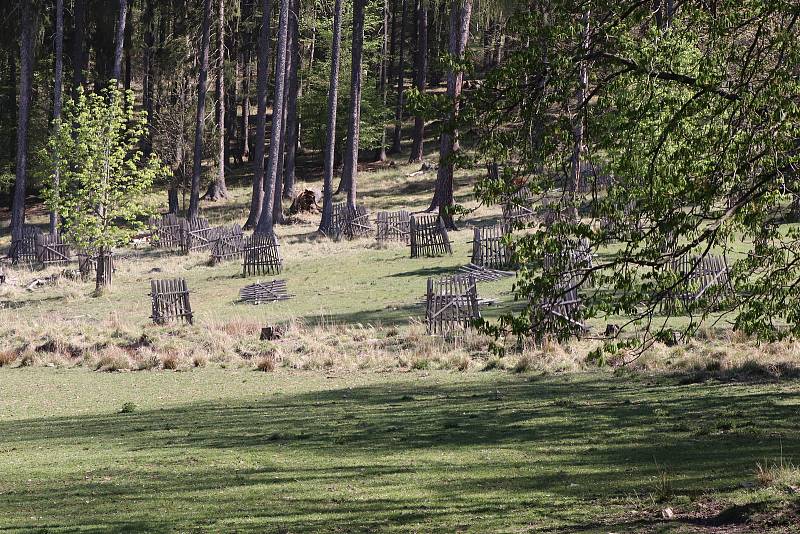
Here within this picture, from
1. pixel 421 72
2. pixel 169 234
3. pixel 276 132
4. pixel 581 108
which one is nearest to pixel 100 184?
pixel 169 234

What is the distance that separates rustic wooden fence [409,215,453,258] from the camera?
120 feet

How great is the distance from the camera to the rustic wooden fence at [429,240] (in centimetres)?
3653

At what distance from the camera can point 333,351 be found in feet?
75.0

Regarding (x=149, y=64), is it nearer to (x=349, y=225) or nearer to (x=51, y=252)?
(x=51, y=252)

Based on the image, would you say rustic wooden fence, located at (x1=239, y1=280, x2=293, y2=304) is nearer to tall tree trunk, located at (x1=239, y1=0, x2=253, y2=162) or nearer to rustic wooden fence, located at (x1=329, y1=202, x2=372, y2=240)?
rustic wooden fence, located at (x1=329, y1=202, x2=372, y2=240)

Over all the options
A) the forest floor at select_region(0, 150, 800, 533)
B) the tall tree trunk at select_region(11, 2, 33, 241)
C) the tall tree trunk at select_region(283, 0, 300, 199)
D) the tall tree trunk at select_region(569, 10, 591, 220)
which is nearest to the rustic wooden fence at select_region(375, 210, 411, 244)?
the forest floor at select_region(0, 150, 800, 533)

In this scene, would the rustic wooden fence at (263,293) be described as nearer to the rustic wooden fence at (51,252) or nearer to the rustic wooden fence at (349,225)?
the rustic wooden fence at (349,225)

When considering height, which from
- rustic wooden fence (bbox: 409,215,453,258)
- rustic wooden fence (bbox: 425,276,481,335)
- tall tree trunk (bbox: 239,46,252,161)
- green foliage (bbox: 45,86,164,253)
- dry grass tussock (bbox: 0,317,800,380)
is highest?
tall tree trunk (bbox: 239,46,252,161)

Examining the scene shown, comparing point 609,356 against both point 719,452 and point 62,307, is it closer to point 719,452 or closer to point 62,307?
point 719,452

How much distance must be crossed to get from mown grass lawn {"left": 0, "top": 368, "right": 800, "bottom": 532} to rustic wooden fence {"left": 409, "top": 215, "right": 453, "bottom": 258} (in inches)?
650

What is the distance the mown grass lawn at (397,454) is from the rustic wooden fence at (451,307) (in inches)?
133

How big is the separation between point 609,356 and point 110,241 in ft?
70.5

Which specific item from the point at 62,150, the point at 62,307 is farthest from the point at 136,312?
the point at 62,150

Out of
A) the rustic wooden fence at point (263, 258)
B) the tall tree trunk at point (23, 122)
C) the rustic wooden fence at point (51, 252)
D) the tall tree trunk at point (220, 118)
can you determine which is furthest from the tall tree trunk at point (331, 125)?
the tall tree trunk at point (23, 122)
